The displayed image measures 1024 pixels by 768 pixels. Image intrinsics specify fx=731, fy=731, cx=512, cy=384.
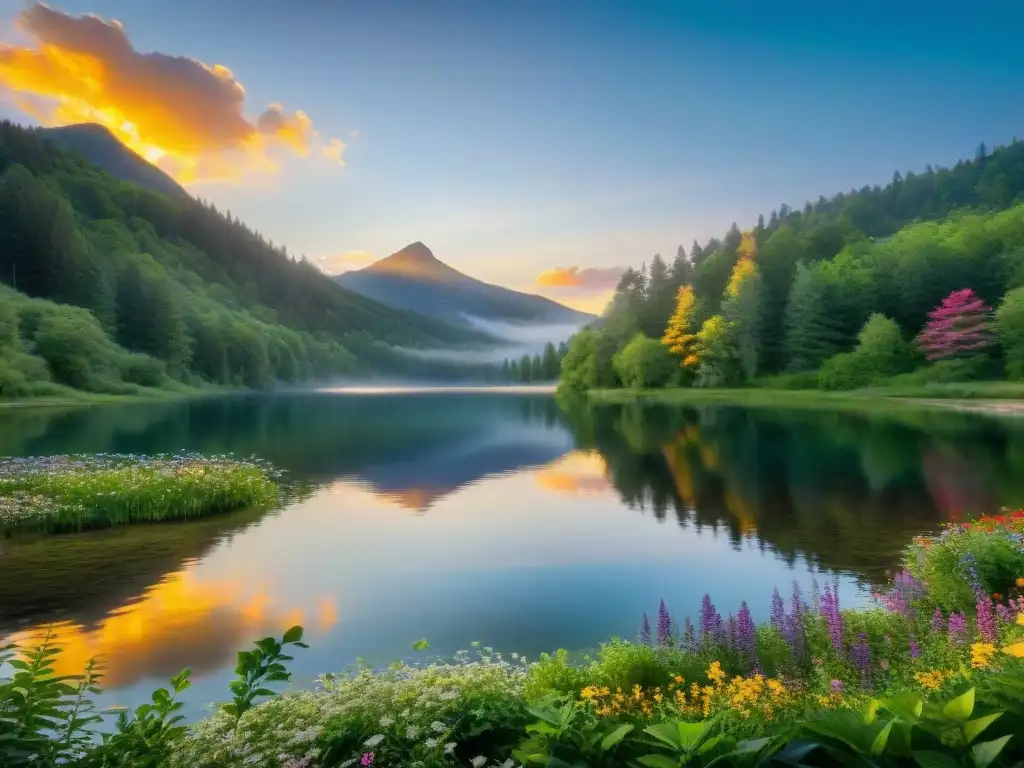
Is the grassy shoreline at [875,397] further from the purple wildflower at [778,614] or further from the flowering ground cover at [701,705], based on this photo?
the purple wildflower at [778,614]

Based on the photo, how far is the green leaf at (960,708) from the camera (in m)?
3.21

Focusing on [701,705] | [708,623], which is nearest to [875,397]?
[708,623]

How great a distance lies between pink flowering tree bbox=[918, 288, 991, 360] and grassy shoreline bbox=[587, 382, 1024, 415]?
37.2 ft

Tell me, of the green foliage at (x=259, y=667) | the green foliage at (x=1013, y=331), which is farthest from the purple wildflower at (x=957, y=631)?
the green foliage at (x=1013, y=331)

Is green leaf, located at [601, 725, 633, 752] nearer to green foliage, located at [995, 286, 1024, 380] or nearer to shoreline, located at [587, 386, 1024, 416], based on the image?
shoreline, located at [587, 386, 1024, 416]

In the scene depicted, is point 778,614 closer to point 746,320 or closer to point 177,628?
point 177,628

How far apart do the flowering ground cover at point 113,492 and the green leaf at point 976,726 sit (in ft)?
74.0

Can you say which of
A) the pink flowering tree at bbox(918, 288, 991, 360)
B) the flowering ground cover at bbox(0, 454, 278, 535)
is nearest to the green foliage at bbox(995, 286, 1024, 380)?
the pink flowering tree at bbox(918, 288, 991, 360)

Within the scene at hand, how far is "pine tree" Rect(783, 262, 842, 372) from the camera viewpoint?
360 feet

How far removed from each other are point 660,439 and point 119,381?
9406 centimetres

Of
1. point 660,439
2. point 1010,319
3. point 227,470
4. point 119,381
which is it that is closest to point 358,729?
point 227,470

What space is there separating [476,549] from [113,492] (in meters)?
11.0

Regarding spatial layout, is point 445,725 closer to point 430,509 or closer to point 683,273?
point 430,509

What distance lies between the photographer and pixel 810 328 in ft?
362
